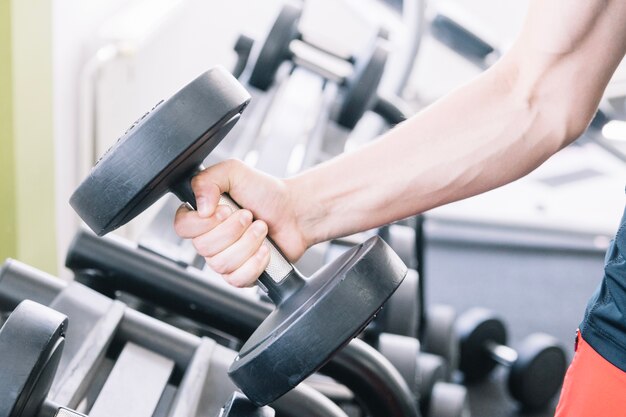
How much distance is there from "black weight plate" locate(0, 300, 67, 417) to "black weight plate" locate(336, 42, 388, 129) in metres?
1.27

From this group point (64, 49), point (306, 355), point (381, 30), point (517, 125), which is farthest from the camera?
point (64, 49)

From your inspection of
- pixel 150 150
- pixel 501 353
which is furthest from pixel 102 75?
pixel 150 150

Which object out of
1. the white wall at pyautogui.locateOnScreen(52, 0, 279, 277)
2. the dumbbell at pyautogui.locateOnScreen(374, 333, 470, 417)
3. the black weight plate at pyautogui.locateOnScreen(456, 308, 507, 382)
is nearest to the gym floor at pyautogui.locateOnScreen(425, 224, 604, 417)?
the black weight plate at pyautogui.locateOnScreen(456, 308, 507, 382)

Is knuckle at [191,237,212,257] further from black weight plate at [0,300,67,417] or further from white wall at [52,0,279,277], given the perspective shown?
white wall at [52,0,279,277]

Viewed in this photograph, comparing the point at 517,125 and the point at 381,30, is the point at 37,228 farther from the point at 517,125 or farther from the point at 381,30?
the point at 517,125

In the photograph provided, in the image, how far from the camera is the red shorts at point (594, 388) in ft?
2.55

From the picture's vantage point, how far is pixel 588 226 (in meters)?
3.67

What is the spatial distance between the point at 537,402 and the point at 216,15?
2.08 m

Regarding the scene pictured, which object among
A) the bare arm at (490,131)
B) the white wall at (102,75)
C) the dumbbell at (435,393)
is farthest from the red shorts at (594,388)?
the white wall at (102,75)

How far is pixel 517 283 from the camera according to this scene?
3.31 m

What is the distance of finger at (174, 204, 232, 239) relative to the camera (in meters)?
0.81

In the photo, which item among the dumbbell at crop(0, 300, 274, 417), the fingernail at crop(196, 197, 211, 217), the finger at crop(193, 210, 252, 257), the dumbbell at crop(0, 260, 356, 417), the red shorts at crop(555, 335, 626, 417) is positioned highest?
the fingernail at crop(196, 197, 211, 217)

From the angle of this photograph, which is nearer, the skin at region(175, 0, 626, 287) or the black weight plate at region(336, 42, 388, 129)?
the skin at region(175, 0, 626, 287)

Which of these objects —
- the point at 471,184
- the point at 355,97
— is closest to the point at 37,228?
the point at 355,97
